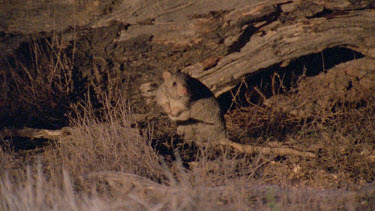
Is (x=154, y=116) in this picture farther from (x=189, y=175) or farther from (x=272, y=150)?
(x=189, y=175)

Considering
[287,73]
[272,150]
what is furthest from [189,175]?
[287,73]

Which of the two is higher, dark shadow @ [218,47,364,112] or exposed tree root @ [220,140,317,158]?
dark shadow @ [218,47,364,112]

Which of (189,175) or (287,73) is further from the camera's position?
(287,73)

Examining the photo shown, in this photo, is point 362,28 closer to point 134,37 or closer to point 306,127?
point 306,127

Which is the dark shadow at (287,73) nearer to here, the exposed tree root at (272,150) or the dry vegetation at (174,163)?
the dry vegetation at (174,163)

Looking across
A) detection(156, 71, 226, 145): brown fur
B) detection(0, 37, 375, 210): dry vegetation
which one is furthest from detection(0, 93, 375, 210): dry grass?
detection(156, 71, 226, 145): brown fur

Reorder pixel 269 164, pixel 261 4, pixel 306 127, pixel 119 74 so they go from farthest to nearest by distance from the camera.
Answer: pixel 119 74
pixel 306 127
pixel 261 4
pixel 269 164

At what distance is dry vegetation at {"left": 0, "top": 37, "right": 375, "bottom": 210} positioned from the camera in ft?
11.0

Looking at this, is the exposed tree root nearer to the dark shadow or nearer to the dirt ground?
the dirt ground

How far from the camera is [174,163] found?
458 cm

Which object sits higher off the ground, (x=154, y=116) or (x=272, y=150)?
(x=154, y=116)

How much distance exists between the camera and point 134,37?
5637mm

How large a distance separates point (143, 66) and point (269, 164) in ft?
8.08

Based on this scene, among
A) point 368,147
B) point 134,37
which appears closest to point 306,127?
point 368,147
